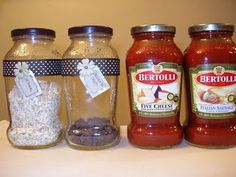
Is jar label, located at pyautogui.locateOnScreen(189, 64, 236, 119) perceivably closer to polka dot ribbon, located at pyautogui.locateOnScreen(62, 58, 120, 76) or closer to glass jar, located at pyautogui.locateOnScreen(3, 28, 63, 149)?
polka dot ribbon, located at pyautogui.locateOnScreen(62, 58, 120, 76)

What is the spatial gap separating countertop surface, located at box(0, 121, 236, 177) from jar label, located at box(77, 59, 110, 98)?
118 mm

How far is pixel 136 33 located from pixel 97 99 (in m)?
0.16

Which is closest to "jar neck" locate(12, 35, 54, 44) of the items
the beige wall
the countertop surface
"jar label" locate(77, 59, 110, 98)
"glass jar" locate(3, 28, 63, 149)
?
"glass jar" locate(3, 28, 63, 149)

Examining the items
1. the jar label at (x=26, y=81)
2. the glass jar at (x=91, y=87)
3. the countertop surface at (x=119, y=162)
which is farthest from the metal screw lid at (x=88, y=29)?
the countertop surface at (x=119, y=162)

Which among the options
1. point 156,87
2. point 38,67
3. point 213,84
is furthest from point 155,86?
point 38,67

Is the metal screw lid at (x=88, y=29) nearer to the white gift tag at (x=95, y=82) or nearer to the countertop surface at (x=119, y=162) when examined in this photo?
the white gift tag at (x=95, y=82)

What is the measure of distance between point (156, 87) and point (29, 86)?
0.24 meters

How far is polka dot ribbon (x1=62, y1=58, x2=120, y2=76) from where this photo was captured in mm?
576

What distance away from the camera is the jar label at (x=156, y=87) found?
1.83 feet

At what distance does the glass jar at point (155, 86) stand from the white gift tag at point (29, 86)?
181 mm

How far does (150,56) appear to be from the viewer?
1.83 ft

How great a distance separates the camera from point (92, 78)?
1.90 ft
